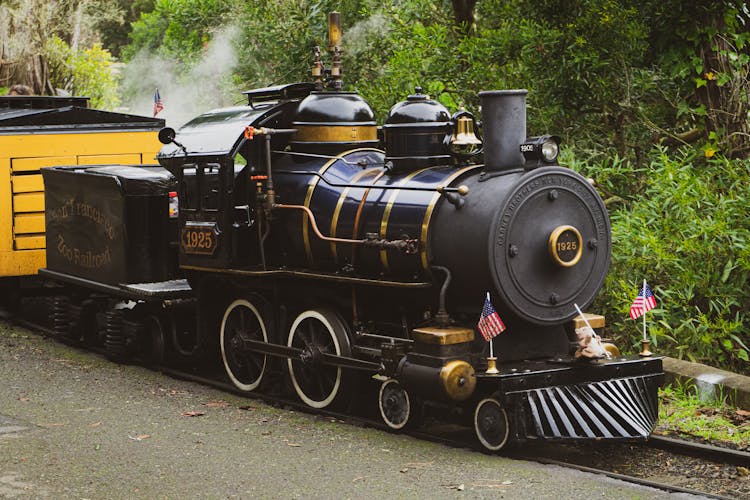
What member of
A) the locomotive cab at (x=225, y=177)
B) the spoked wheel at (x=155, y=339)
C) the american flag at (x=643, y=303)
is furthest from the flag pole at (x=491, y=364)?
the spoked wheel at (x=155, y=339)

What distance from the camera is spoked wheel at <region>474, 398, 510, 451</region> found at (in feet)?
22.4

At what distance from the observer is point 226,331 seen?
9273 millimetres

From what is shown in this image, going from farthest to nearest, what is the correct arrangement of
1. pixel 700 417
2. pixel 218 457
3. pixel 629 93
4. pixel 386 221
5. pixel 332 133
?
pixel 629 93
pixel 332 133
pixel 700 417
pixel 386 221
pixel 218 457

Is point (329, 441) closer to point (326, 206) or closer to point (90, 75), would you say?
point (326, 206)

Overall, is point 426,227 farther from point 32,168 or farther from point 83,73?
point 83,73

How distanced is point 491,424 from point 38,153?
295 inches

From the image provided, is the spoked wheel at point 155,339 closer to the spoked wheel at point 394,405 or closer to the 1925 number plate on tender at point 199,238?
the 1925 number plate on tender at point 199,238

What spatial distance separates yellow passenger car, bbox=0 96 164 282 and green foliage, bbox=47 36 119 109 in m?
13.5

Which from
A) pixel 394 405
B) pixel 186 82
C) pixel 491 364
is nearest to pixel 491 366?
pixel 491 364

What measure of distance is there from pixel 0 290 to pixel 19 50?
11253 mm

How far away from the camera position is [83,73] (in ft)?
86.2

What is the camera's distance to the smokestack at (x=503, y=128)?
23.8ft

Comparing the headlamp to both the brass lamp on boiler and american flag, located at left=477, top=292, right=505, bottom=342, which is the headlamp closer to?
the brass lamp on boiler

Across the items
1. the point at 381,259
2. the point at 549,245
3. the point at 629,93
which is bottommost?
the point at 381,259
